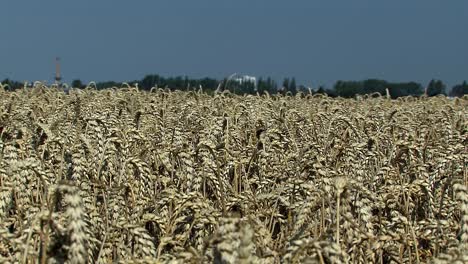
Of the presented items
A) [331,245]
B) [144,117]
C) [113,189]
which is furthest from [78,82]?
[331,245]

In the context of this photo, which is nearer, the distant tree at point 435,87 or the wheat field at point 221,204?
the wheat field at point 221,204

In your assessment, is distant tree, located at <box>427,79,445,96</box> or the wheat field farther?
distant tree, located at <box>427,79,445,96</box>

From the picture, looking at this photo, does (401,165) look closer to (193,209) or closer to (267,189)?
(267,189)

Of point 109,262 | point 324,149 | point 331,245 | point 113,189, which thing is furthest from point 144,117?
point 331,245

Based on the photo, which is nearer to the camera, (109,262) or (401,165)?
(109,262)

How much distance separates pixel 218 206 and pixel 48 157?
44.3 inches

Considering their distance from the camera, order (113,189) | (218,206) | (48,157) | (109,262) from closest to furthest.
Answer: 1. (109,262)
2. (113,189)
3. (218,206)
4. (48,157)

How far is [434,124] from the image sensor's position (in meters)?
6.54

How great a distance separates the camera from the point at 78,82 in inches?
645

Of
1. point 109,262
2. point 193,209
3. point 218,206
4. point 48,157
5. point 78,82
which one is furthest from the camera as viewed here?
point 78,82

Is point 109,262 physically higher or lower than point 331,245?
lower

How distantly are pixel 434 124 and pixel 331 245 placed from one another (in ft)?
16.1

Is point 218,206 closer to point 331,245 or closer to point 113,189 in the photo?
point 113,189

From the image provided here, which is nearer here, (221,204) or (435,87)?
(221,204)
